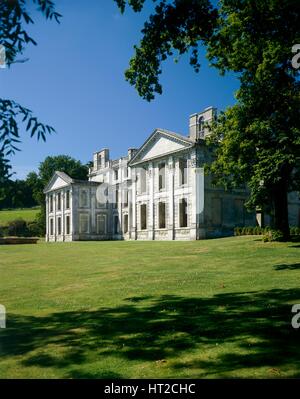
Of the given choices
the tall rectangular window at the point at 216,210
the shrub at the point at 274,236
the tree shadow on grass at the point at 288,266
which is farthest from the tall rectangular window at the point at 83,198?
the tree shadow on grass at the point at 288,266

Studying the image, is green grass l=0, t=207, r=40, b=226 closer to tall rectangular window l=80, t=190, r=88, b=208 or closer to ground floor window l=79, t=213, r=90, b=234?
ground floor window l=79, t=213, r=90, b=234

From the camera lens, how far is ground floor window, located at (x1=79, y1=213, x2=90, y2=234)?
64.2 m

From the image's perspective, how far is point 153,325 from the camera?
7945mm

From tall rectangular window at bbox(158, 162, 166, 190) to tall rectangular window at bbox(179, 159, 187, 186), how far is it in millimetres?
3281

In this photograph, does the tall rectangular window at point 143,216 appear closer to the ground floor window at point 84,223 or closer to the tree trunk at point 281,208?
Answer: the ground floor window at point 84,223

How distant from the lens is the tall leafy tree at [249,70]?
1129 centimetres

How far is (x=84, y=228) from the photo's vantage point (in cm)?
6444

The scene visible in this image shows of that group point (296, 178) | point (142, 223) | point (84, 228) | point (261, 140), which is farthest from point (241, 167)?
point (84, 228)

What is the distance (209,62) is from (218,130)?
24.5 ft

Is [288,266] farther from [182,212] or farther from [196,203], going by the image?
[182,212]

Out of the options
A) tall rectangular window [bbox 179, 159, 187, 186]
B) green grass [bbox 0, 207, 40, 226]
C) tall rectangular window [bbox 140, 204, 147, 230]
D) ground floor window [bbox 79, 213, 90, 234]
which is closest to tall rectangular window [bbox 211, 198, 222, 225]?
tall rectangular window [bbox 179, 159, 187, 186]

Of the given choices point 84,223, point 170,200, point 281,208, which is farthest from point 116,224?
point 281,208

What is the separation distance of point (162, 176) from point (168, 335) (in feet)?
139
